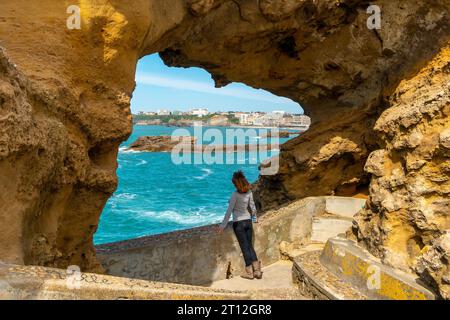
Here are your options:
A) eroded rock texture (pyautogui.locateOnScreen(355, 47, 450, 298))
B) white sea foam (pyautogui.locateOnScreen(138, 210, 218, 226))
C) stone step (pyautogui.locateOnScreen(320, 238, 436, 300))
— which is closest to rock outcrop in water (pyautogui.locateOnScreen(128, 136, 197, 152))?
white sea foam (pyautogui.locateOnScreen(138, 210, 218, 226))

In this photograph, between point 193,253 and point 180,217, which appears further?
point 180,217

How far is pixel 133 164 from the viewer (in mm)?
62719

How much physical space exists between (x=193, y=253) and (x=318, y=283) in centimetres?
288

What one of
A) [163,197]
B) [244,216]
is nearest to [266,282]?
[244,216]

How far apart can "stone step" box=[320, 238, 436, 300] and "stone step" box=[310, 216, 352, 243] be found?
2.20 meters

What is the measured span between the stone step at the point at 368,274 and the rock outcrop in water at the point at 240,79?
0.21 metres

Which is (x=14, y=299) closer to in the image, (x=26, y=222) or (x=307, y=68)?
(x=26, y=222)

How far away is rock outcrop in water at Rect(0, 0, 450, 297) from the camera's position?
4.08 metres

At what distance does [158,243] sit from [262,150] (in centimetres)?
6765

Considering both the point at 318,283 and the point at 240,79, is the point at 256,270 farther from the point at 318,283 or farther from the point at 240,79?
the point at 240,79

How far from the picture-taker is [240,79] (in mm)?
10984

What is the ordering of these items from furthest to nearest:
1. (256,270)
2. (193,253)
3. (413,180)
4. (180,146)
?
1. (180,146)
2. (193,253)
3. (256,270)
4. (413,180)

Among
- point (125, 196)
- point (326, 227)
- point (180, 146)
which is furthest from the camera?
point (180, 146)
